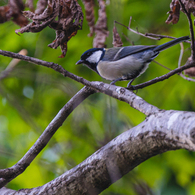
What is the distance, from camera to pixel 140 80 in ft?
11.0

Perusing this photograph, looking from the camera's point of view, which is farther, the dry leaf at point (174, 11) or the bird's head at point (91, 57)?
the bird's head at point (91, 57)

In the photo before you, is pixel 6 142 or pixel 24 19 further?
pixel 6 142

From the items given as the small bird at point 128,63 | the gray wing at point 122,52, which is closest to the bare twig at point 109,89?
the small bird at point 128,63

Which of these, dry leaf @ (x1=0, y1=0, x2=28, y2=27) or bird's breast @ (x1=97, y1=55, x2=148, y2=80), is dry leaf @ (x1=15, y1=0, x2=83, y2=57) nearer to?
dry leaf @ (x1=0, y1=0, x2=28, y2=27)

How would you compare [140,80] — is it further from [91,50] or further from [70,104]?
[70,104]

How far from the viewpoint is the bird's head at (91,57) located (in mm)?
2961

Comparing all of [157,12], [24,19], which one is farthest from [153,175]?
[24,19]

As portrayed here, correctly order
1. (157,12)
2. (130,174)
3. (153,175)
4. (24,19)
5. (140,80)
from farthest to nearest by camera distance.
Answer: (140,80)
(157,12)
(153,175)
(24,19)
(130,174)

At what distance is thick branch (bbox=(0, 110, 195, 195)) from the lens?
101cm

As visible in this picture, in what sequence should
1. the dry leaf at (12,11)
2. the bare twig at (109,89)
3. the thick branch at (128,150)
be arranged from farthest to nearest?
the dry leaf at (12,11) < the bare twig at (109,89) < the thick branch at (128,150)

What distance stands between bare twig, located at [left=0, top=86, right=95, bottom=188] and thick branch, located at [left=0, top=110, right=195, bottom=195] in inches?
6.3

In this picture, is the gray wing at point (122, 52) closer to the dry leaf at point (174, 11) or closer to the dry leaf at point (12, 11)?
the dry leaf at point (174, 11)

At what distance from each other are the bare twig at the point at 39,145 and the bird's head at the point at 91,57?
1.19 m

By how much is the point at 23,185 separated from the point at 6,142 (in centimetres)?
75
